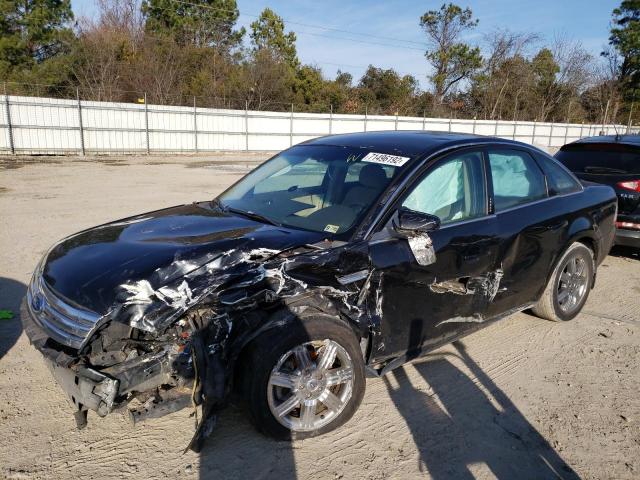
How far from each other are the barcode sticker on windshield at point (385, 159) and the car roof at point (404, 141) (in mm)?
59

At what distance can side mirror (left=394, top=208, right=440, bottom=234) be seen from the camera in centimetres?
303

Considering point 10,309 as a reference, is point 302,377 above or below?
above

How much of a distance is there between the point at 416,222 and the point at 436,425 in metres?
1.27

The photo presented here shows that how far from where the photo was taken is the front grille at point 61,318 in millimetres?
2443

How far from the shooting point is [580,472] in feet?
9.02

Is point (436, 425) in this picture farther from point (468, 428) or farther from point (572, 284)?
point (572, 284)

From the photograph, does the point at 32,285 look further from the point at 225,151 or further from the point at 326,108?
the point at 326,108

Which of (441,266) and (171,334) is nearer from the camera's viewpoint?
(171,334)

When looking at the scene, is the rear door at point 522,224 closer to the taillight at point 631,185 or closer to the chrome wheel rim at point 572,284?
the chrome wheel rim at point 572,284

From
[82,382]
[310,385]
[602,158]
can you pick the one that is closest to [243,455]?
[310,385]

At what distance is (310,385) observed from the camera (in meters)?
2.88

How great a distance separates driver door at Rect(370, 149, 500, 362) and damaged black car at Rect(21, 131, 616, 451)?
0.01 meters

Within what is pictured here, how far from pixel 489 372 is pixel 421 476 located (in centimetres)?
138

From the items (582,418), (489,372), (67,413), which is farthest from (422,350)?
(67,413)
